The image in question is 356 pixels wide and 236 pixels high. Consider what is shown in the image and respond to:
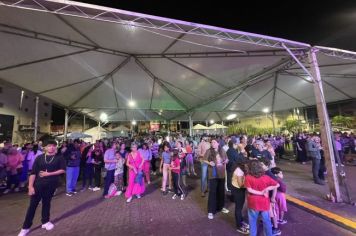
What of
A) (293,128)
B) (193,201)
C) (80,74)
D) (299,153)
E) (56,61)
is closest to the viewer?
(193,201)

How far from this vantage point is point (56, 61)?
937cm

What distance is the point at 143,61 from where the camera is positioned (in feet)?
35.2

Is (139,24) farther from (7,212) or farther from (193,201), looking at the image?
(7,212)

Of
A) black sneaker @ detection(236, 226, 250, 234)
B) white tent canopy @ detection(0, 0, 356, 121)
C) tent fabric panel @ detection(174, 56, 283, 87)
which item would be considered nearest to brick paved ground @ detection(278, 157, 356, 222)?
black sneaker @ detection(236, 226, 250, 234)

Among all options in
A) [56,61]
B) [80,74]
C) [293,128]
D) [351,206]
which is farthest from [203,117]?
[351,206]

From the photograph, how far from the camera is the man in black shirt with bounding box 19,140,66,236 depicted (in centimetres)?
414

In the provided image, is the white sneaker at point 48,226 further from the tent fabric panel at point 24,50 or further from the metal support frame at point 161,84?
the metal support frame at point 161,84

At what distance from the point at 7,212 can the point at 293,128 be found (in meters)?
26.5

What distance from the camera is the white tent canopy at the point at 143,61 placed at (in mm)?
6059

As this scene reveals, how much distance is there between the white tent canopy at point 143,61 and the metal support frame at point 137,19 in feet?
0.07

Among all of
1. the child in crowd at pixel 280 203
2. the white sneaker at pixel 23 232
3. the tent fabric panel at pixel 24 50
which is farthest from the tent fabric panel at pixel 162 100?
the white sneaker at pixel 23 232

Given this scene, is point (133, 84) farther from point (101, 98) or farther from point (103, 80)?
point (101, 98)

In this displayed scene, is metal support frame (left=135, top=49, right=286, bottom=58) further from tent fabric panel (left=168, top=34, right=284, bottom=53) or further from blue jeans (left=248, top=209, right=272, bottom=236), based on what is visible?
blue jeans (left=248, top=209, right=272, bottom=236)

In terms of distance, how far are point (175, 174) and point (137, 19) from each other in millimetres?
4517
